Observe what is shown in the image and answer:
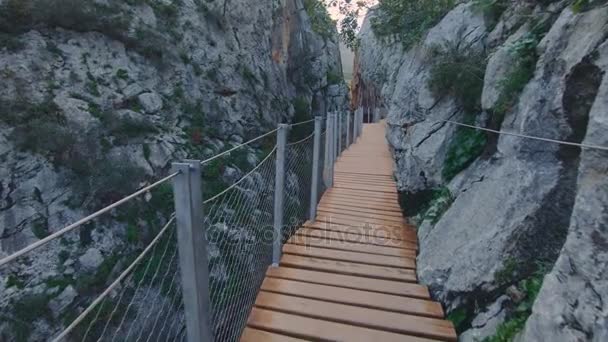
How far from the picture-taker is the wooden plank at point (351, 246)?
3055 millimetres

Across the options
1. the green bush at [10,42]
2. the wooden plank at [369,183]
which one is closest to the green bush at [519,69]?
the wooden plank at [369,183]

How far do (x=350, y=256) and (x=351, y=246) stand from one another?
20cm

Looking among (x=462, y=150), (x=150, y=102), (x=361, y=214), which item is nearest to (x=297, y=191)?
(x=361, y=214)

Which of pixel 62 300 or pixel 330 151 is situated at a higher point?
pixel 330 151

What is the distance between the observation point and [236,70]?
9.41 m

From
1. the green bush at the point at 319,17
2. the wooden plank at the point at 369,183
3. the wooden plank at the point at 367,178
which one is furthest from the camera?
the green bush at the point at 319,17

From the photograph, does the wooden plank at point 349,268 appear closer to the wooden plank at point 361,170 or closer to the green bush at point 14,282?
the wooden plank at point 361,170

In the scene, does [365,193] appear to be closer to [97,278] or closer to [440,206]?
[440,206]

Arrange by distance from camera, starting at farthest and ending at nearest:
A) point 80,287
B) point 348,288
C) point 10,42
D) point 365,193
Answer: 1. point 10,42
2. point 365,193
3. point 80,287
4. point 348,288

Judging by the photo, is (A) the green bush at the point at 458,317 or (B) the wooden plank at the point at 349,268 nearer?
(A) the green bush at the point at 458,317

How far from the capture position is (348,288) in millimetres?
2484

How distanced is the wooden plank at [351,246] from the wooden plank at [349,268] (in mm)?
256

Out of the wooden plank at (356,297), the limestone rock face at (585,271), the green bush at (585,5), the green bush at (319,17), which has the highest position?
the green bush at (319,17)

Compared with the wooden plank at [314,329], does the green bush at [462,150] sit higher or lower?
higher
